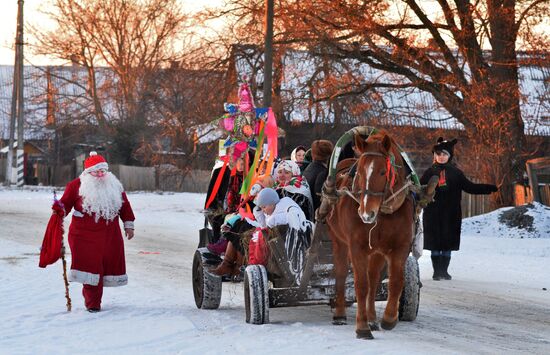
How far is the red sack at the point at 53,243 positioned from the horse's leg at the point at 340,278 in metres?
3.03

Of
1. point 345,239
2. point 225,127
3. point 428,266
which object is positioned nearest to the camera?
point 345,239

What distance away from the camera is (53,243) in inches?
407

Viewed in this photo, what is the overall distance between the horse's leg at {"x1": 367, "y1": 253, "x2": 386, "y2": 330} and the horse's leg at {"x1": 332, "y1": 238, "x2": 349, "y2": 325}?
19.0 inches

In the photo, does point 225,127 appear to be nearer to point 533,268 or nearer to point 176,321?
point 176,321

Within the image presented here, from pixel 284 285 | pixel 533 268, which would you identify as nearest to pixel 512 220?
pixel 533 268

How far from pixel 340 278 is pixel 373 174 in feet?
4.64

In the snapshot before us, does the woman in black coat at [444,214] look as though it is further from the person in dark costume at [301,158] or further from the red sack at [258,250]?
the red sack at [258,250]

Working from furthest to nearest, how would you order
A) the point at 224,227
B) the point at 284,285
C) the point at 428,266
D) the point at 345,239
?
the point at 428,266, the point at 224,227, the point at 284,285, the point at 345,239

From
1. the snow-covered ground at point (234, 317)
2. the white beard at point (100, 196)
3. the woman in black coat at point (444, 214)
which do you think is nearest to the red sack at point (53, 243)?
the white beard at point (100, 196)

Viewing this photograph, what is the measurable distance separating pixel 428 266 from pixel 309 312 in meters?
5.76

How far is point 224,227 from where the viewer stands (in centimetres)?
1020

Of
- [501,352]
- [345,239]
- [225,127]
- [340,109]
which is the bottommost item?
[501,352]

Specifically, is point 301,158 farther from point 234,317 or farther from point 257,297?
point 257,297

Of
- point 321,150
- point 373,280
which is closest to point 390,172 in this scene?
point 373,280
